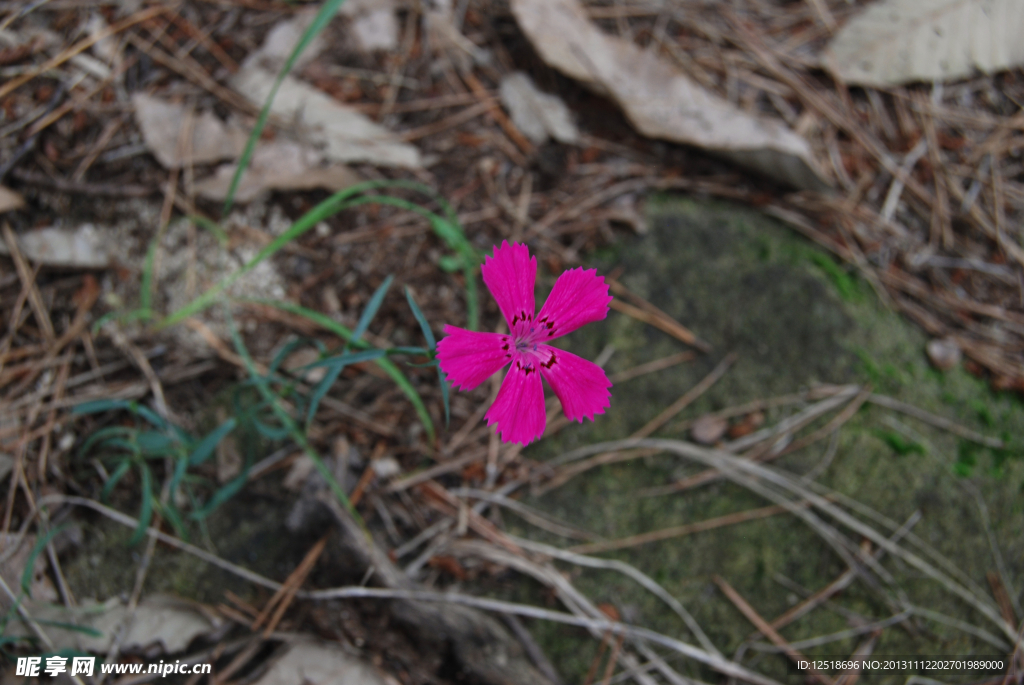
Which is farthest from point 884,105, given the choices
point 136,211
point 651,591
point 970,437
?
point 136,211

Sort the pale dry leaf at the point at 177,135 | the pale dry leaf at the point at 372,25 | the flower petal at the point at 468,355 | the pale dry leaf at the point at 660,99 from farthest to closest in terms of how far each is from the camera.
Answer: the pale dry leaf at the point at 372,25 → the pale dry leaf at the point at 660,99 → the pale dry leaf at the point at 177,135 → the flower petal at the point at 468,355

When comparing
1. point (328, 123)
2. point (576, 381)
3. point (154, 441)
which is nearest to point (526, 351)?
point (576, 381)

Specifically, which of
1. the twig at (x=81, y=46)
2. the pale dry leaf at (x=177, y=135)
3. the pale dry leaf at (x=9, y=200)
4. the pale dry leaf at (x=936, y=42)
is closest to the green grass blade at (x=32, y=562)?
the pale dry leaf at (x=9, y=200)

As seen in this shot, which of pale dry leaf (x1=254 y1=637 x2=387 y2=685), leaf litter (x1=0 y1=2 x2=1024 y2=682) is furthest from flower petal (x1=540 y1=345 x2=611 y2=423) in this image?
pale dry leaf (x1=254 y1=637 x2=387 y2=685)

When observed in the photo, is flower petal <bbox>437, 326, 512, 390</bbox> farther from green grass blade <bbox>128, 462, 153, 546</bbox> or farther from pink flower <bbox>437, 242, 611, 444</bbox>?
green grass blade <bbox>128, 462, 153, 546</bbox>

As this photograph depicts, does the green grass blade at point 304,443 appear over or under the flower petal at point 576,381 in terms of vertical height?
under

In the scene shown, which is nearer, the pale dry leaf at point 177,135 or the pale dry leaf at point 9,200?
the pale dry leaf at point 9,200

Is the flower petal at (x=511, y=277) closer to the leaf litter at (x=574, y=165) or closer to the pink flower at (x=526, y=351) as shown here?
the pink flower at (x=526, y=351)
